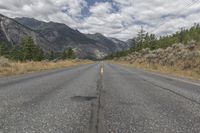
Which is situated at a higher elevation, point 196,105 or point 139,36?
point 139,36

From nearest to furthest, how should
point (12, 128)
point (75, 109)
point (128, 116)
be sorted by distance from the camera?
point (12, 128), point (128, 116), point (75, 109)

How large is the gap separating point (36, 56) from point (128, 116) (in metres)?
78.6

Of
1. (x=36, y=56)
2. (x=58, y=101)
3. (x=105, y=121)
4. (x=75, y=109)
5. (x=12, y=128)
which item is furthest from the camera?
(x=36, y=56)

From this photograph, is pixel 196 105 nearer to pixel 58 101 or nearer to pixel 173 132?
pixel 173 132

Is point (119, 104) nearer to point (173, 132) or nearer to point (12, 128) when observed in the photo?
point (173, 132)

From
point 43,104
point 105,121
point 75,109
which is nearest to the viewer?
point 105,121

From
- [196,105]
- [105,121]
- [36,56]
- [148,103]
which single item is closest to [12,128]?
[105,121]

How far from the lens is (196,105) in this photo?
259 inches

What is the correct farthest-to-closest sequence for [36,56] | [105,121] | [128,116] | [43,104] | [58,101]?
1. [36,56]
2. [58,101]
3. [43,104]
4. [128,116]
5. [105,121]

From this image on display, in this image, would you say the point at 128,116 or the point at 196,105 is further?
the point at 196,105

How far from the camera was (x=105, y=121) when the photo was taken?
15.0 feet

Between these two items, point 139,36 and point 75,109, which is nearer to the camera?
point 75,109

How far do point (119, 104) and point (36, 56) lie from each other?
254ft

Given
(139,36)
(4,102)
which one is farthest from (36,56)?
(4,102)
